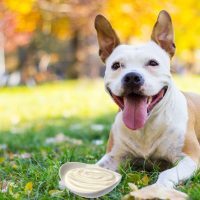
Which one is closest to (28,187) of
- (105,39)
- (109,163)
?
(109,163)

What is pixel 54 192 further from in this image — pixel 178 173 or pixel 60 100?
pixel 60 100

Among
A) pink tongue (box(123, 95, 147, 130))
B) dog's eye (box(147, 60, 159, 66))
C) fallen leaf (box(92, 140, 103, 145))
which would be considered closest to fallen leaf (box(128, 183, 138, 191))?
pink tongue (box(123, 95, 147, 130))

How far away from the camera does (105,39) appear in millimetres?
3891

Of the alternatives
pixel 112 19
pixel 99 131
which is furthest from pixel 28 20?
pixel 99 131

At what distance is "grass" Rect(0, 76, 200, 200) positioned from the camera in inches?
128

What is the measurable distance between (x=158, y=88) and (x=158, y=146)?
1.62ft

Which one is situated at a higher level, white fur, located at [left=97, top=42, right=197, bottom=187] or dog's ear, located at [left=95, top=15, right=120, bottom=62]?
dog's ear, located at [left=95, top=15, right=120, bottom=62]

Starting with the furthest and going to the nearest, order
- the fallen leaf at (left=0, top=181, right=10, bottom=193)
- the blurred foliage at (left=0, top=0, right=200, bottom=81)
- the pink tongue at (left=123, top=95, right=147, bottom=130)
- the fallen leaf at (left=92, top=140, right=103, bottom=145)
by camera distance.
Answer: the blurred foliage at (left=0, top=0, right=200, bottom=81), the fallen leaf at (left=92, top=140, right=103, bottom=145), the pink tongue at (left=123, top=95, right=147, bottom=130), the fallen leaf at (left=0, top=181, right=10, bottom=193)

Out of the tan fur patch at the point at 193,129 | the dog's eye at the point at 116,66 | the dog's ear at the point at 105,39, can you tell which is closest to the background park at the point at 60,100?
the tan fur patch at the point at 193,129

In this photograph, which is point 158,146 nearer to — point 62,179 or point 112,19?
point 62,179

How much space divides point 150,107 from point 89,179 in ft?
2.25

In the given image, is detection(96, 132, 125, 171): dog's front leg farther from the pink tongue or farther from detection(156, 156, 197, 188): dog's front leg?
detection(156, 156, 197, 188): dog's front leg

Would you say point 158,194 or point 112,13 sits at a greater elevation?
point 158,194

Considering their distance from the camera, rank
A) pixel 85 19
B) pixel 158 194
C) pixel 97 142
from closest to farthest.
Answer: pixel 158 194, pixel 97 142, pixel 85 19
